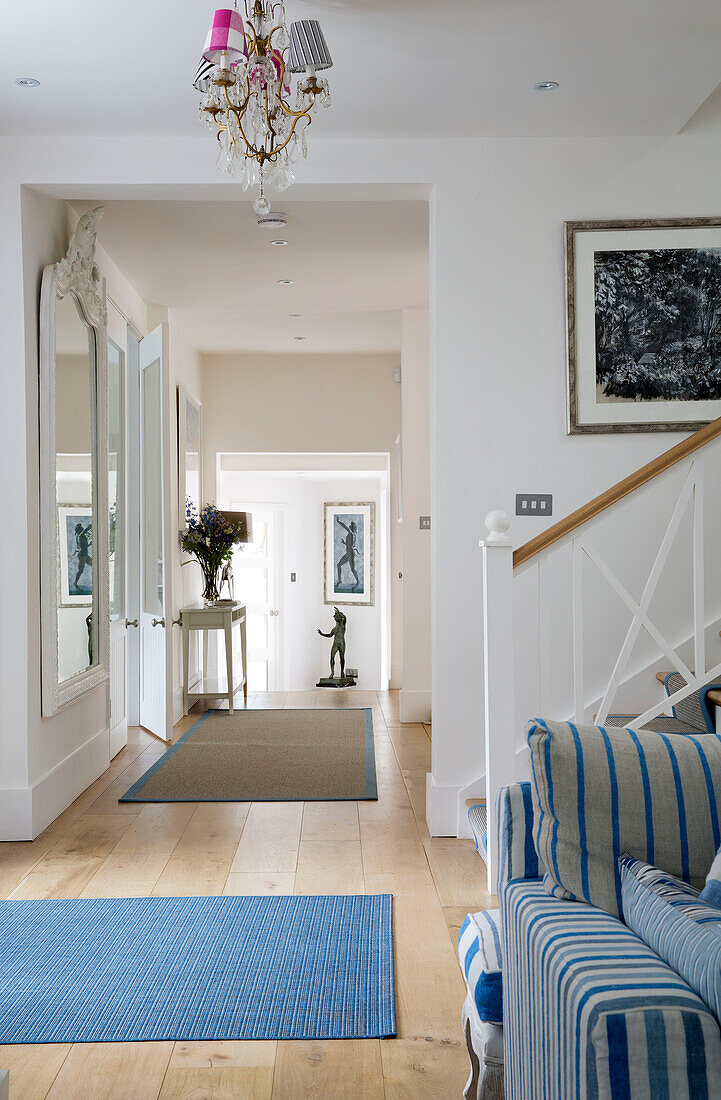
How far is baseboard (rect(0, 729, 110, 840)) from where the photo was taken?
3.72 meters

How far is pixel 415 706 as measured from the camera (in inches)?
255

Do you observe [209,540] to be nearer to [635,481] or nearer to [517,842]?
[635,481]

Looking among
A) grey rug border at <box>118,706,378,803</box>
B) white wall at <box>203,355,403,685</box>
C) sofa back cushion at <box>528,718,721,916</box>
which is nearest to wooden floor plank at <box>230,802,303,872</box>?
grey rug border at <box>118,706,378,803</box>

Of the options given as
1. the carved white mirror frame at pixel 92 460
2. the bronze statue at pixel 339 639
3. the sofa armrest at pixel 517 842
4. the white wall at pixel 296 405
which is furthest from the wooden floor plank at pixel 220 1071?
the bronze statue at pixel 339 639

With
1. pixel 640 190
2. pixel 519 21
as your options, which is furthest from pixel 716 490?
pixel 519 21

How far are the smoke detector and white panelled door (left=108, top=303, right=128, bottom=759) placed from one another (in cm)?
114

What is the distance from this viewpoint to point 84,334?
4496mm

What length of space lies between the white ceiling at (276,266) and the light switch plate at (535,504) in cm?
167

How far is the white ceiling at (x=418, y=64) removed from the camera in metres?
2.88

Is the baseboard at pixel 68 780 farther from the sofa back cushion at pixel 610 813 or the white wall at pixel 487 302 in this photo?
the sofa back cushion at pixel 610 813

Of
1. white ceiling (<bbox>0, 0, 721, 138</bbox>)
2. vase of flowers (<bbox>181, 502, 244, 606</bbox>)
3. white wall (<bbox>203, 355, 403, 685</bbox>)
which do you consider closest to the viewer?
white ceiling (<bbox>0, 0, 721, 138</bbox>)

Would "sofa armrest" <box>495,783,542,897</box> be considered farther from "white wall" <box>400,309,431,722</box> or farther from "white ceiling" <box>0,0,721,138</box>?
"white wall" <box>400,309,431,722</box>

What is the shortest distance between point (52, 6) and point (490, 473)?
220 cm

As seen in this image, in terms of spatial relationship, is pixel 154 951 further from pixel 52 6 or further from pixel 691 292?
pixel 691 292
